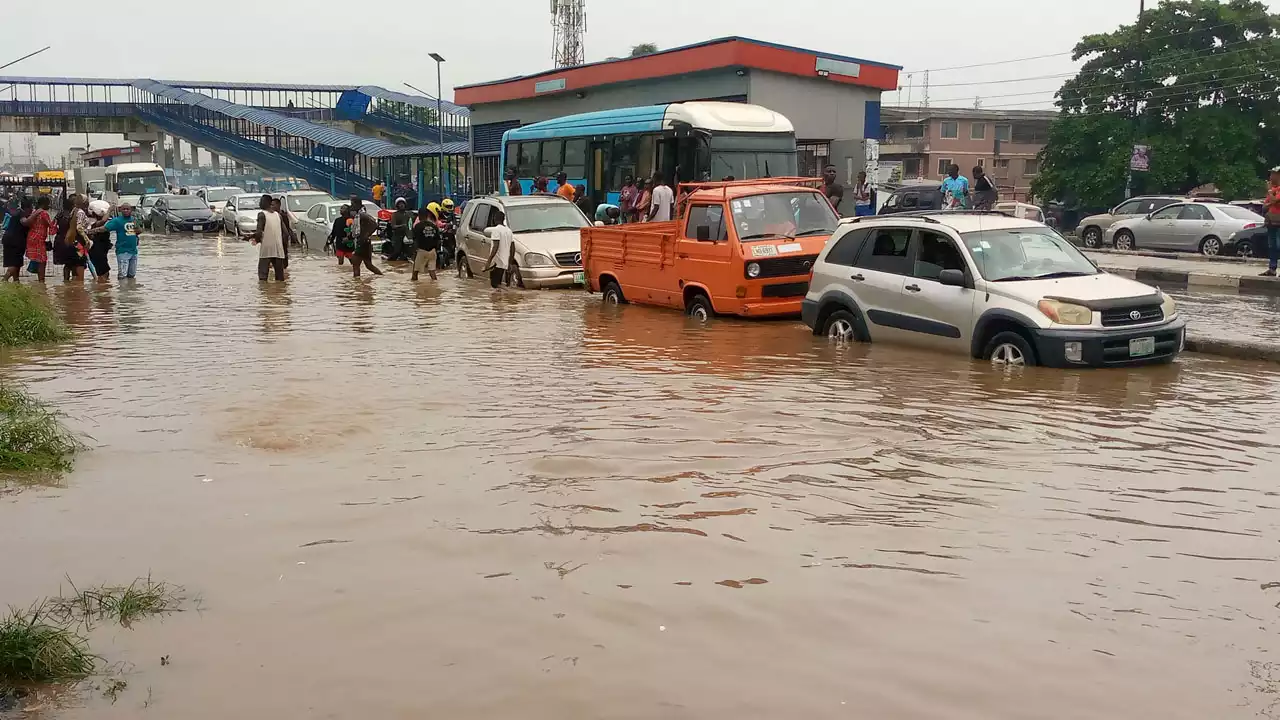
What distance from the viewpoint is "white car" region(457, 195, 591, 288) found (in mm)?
20031

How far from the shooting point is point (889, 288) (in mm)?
12086

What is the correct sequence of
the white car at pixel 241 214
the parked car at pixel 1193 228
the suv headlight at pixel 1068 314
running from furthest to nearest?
the white car at pixel 241 214 < the parked car at pixel 1193 228 < the suv headlight at pixel 1068 314

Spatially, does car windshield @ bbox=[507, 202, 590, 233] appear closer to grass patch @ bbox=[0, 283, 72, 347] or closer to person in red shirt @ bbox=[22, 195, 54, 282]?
grass patch @ bbox=[0, 283, 72, 347]

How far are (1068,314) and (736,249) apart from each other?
4.79 m

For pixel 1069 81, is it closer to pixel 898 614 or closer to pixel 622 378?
pixel 622 378

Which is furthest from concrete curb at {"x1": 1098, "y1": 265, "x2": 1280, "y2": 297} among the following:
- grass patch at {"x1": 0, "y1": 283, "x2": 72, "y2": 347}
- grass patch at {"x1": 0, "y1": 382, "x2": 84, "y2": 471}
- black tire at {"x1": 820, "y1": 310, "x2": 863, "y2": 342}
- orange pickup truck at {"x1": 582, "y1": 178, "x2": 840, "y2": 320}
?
grass patch at {"x1": 0, "y1": 382, "x2": 84, "y2": 471}

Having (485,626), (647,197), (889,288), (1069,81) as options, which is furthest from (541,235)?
(1069,81)

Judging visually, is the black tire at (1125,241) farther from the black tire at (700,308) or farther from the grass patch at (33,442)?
the grass patch at (33,442)

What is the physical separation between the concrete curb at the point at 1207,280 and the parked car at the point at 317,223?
18699 mm

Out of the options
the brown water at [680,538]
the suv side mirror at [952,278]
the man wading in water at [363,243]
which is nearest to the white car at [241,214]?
the man wading in water at [363,243]

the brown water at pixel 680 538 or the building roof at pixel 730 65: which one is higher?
the building roof at pixel 730 65

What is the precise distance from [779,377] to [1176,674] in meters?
6.59

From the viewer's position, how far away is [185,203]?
43.5 meters

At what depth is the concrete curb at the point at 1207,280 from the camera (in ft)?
62.5
